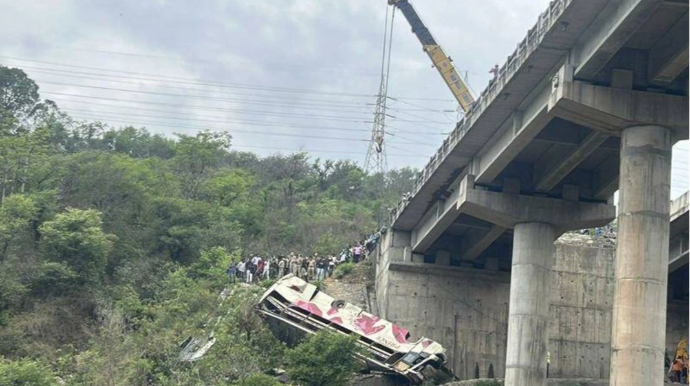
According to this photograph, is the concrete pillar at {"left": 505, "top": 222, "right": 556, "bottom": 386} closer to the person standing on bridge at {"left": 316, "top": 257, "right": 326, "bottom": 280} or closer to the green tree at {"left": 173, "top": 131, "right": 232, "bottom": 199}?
the person standing on bridge at {"left": 316, "top": 257, "right": 326, "bottom": 280}

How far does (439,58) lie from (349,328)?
32774 mm

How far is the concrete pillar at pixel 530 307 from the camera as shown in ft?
139

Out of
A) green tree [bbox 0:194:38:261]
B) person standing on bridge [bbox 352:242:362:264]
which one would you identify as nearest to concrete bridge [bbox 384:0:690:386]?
person standing on bridge [bbox 352:242:362:264]

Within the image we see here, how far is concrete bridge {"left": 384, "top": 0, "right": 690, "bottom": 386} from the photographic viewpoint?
101 ft

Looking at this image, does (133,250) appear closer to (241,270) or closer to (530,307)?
(241,270)

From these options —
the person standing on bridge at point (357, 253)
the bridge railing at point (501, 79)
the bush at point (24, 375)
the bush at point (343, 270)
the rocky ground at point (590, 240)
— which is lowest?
the bush at point (24, 375)

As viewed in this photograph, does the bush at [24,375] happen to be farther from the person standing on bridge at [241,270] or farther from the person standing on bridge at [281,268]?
the person standing on bridge at [281,268]

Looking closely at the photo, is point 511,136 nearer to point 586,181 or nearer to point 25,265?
point 586,181

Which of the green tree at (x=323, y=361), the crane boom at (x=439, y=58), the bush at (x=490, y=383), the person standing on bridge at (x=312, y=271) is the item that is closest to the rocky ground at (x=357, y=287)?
the person standing on bridge at (x=312, y=271)

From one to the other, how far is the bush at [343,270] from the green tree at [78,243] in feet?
41.5

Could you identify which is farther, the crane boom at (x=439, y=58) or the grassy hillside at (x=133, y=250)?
the crane boom at (x=439, y=58)

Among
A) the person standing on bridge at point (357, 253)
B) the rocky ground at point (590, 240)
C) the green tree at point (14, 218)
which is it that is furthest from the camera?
the person standing on bridge at point (357, 253)

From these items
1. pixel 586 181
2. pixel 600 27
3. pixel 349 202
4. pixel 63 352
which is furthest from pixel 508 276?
pixel 349 202

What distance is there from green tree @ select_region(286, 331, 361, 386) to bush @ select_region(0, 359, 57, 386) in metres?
9.20
